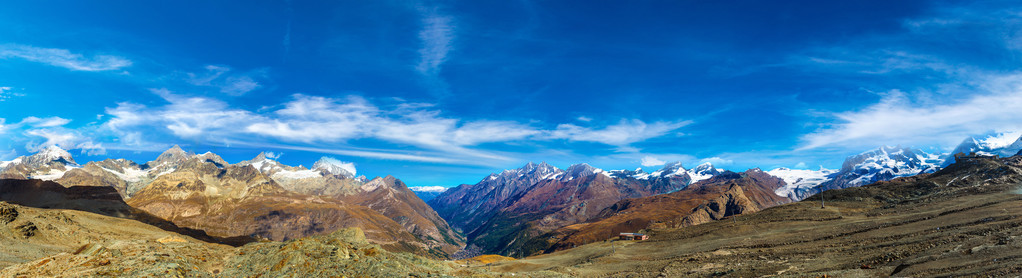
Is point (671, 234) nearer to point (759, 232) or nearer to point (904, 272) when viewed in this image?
point (759, 232)

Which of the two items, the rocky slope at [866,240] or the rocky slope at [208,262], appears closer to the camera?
the rocky slope at [208,262]

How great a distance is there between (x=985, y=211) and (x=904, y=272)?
5241cm

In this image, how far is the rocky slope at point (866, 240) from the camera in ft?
118

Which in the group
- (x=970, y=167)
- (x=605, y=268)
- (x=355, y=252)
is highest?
(x=970, y=167)

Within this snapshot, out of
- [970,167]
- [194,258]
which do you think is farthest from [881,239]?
[970,167]

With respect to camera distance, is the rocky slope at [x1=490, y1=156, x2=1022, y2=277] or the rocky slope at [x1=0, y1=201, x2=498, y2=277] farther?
the rocky slope at [x1=490, y1=156, x2=1022, y2=277]

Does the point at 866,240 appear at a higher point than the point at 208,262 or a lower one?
lower

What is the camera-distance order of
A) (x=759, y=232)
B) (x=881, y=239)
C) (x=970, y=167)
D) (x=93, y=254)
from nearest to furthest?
(x=93, y=254)
(x=881, y=239)
(x=759, y=232)
(x=970, y=167)

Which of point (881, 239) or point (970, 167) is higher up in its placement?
point (970, 167)

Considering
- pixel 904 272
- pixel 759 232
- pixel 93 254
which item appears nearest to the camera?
pixel 93 254

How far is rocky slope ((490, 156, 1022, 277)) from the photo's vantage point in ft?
118

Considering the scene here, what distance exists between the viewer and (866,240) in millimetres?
55438

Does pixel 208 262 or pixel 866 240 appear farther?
pixel 866 240

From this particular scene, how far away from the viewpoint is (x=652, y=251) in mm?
88500
